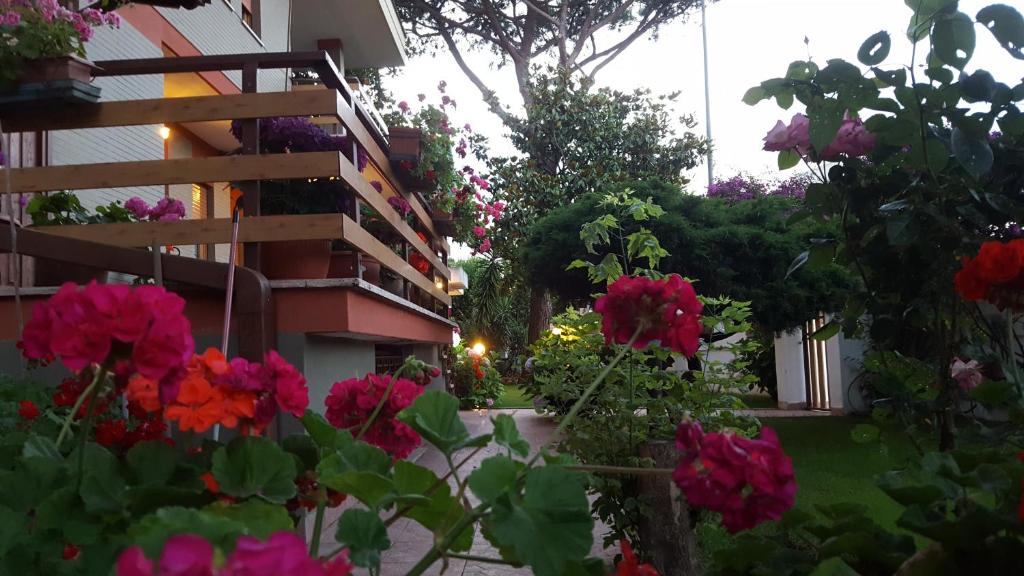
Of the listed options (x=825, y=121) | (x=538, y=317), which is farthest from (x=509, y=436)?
(x=538, y=317)

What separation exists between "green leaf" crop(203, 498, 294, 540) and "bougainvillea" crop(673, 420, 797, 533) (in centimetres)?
45

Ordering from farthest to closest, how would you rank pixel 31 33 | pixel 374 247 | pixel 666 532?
pixel 374 247 < pixel 31 33 < pixel 666 532

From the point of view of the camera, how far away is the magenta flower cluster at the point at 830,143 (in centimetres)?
196

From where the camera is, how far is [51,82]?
4.00 m

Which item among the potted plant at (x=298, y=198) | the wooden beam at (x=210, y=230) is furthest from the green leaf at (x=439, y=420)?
the potted plant at (x=298, y=198)

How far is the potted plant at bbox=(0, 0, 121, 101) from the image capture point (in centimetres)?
394

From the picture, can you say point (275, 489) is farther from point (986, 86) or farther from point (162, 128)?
point (162, 128)

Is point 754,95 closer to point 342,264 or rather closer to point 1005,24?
point 1005,24

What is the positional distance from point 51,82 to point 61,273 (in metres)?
0.95

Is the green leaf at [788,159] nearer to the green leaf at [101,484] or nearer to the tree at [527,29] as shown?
the green leaf at [101,484]

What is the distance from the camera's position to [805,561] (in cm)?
120

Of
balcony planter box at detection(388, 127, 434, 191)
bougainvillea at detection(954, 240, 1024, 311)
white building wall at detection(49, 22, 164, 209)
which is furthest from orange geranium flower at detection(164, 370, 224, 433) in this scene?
balcony planter box at detection(388, 127, 434, 191)

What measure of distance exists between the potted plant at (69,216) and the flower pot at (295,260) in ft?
2.06

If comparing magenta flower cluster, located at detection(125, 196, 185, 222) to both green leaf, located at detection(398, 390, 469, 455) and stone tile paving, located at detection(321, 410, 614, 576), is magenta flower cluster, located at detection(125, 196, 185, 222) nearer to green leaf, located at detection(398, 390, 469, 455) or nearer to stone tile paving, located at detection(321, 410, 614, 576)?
stone tile paving, located at detection(321, 410, 614, 576)
